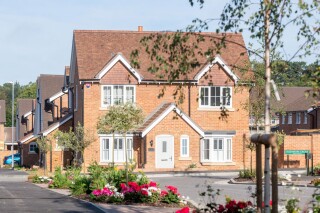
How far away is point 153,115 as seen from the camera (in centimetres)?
5225

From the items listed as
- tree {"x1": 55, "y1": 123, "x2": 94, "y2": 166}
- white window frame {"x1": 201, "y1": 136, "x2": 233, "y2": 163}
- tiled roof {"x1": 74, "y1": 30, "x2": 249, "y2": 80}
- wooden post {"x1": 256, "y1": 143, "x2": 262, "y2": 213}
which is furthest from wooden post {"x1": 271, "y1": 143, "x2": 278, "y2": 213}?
white window frame {"x1": 201, "y1": 136, "x2": 233, "y2": 163}

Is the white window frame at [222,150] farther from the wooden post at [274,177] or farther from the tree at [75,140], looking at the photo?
the wooden post at [274,177]

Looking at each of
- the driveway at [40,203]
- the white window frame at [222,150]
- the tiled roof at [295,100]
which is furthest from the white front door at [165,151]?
the tiled roof at [295,100]

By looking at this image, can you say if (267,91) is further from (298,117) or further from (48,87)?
(298,117)

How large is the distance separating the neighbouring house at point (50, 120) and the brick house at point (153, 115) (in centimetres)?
353

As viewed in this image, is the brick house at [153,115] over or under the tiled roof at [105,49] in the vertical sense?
under

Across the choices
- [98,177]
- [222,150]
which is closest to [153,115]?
[222,150]

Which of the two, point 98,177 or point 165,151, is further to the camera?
point 165,151

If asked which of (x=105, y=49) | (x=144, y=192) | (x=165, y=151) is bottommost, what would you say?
(x=144, y=192)

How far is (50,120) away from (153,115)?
2045 cm

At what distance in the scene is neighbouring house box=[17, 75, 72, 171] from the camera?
187 feet

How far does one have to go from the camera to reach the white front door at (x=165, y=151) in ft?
167

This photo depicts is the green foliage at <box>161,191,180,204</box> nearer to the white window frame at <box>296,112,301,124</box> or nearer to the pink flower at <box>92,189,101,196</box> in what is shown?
the pink flower at <box>92,189,101,196</box>

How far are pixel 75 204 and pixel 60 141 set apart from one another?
71.2 ft
